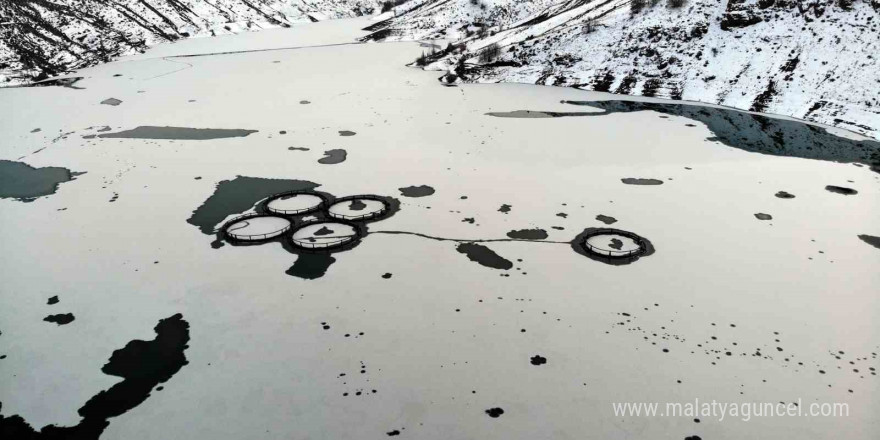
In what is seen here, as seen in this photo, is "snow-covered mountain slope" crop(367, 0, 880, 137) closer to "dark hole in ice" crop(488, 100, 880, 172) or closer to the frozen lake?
"dark hole in ice" crop(488, 100, 880, 172)

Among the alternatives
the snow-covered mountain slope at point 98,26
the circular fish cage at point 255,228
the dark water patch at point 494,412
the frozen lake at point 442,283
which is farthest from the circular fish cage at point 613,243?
the snow-covered mountain slope at point 98,26

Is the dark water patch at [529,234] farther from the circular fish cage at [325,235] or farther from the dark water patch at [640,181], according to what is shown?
the dark water patch at [640,181]

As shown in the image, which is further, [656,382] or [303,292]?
[303,292]

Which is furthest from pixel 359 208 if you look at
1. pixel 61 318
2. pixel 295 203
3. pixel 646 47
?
pixel 646 47

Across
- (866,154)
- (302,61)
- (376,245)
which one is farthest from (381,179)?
(302,61)

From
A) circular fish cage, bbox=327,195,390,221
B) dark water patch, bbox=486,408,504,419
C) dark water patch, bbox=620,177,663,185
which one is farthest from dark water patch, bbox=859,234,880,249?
circular fish cage, bbox=327,195,390,221

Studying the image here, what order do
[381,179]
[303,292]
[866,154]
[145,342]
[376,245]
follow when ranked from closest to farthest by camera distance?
[145,342], [303,292], [376,245], [381,179], [866,154]

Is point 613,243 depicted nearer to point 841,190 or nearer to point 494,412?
point 494,412

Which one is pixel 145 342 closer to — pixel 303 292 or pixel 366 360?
pixel 303 292
